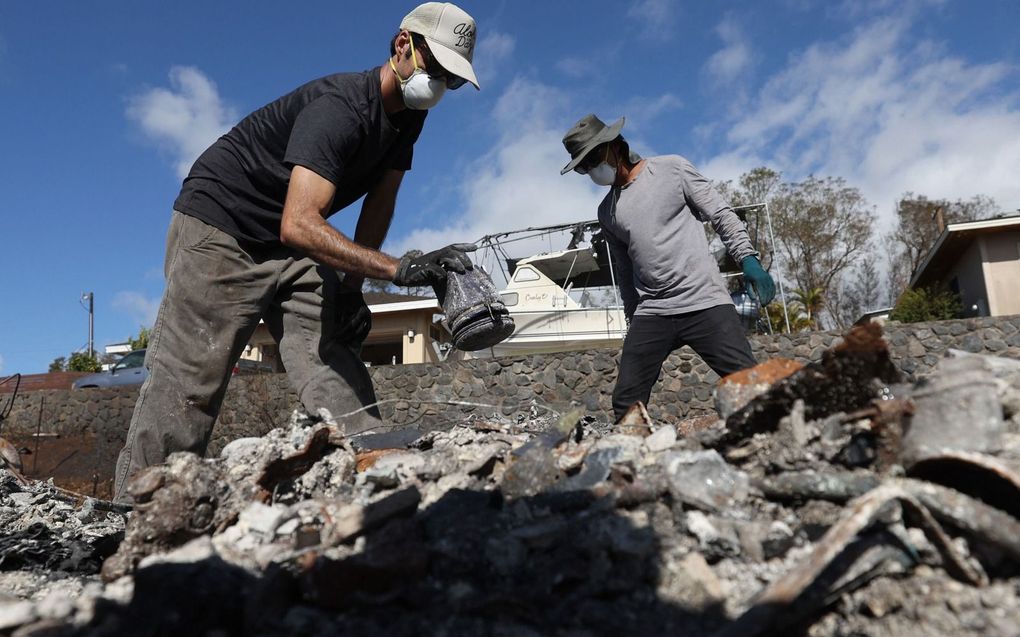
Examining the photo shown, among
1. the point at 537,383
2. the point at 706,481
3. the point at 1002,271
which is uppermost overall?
the point at 1002,271

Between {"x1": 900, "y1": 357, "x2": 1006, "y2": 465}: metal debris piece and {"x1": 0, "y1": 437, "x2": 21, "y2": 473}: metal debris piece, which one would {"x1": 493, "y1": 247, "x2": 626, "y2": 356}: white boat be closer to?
{"x1": 0, "y1": 437, "x2": 21, "y2": 473}: metal debris piece

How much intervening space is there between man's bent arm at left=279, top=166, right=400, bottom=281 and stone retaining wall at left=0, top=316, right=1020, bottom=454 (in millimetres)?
6231

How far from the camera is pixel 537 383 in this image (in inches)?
433

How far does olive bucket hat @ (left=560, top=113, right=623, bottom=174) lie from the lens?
3.62 metres

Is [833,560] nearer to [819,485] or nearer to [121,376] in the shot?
[819,485]

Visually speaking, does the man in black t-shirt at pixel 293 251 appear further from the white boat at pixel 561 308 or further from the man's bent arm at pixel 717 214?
the white boat at pixel 561 308

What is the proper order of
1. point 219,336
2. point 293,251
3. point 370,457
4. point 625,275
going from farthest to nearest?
point 625,275, point 293,251, point 219,336, point 370,457

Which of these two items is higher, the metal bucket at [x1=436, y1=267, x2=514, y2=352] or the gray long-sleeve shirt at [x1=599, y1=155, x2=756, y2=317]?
the gray long-sleeve shirt at [x1=599, y1=155, x2=756, y2=317]

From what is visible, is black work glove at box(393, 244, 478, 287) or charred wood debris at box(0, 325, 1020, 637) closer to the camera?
charred wood debris at box(0, 325, 1020, 637)

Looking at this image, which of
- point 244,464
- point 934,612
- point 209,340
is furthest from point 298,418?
point 934,612

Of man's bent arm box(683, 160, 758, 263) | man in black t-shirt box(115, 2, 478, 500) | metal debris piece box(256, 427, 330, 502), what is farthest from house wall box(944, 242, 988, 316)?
metal debris piece box(256, 427, 330, 502)

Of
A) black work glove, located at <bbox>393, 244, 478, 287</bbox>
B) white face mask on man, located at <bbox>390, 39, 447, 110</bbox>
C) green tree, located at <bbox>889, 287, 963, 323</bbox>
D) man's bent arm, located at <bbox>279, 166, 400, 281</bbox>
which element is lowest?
green tree, located at <bbox>889, 287, 963, 323</bbox>

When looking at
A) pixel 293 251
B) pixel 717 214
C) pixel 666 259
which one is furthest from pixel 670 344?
pixel 293 251

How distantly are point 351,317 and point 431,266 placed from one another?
0.69 meters
